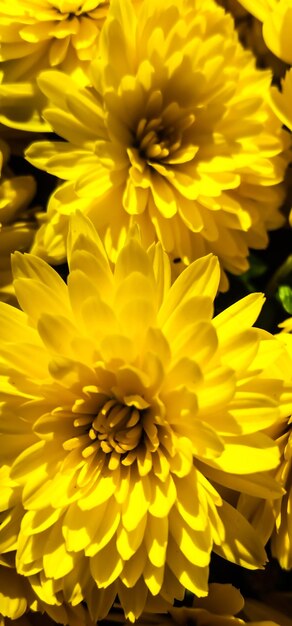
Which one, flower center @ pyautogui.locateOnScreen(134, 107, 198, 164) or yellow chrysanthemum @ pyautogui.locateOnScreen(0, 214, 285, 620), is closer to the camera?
yellow chrysanthemum @ pyautogui.locateOnScreen(0, 214, 285, 620)

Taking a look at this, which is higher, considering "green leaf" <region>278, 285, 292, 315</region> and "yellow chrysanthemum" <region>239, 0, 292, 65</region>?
"yellow chrysanthemum" <region>239, 0, 292, 65</region>

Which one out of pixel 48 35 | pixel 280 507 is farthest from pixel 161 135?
pixel 280 507

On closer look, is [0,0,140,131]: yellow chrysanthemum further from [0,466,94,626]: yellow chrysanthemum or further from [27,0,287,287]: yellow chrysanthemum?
[0,466,94,626]: yellow chrysanthemum

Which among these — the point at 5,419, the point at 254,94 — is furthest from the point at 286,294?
the point at 5,419

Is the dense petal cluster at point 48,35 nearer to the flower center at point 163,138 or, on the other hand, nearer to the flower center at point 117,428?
the flower center at point 163,138

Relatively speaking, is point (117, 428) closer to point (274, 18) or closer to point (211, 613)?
point (211, 613)

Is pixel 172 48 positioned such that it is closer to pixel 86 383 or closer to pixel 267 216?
pixel 267 216

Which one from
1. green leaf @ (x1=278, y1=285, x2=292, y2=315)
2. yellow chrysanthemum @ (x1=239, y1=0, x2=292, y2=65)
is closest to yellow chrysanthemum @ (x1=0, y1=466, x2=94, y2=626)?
green leaf @ (x1=278, y1=285, x2=292, y2=315)

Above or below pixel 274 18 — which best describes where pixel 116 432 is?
below

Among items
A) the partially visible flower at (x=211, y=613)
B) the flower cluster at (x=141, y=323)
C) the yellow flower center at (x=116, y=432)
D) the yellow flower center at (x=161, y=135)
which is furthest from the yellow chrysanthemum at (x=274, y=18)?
the partially visible flower at (x=211, y=613)
